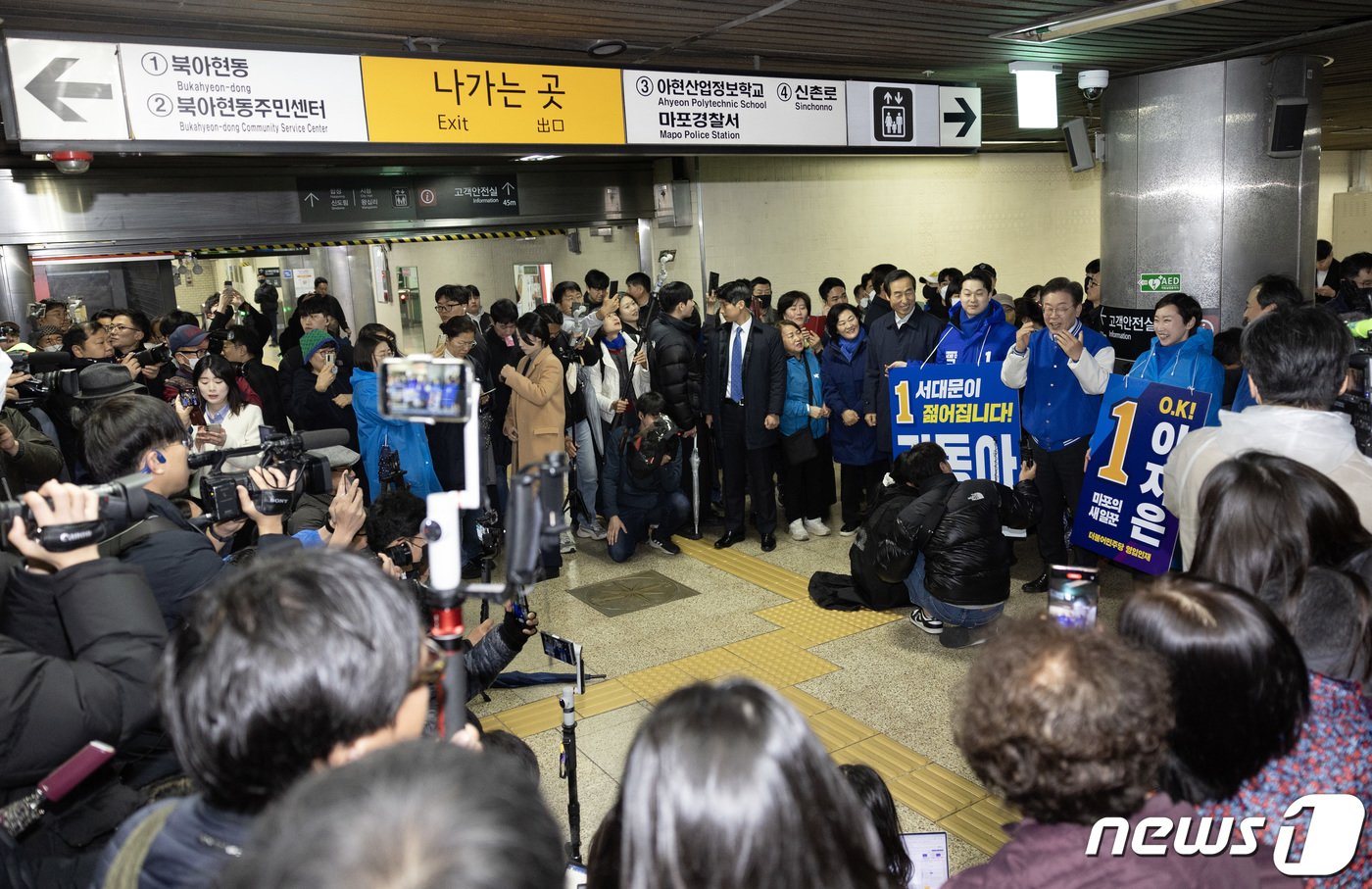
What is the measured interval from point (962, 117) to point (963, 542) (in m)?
3.37

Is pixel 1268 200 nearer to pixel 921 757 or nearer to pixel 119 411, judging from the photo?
pixel 921 757

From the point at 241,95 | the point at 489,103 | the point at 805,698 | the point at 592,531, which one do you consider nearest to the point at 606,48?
the point at 489,103

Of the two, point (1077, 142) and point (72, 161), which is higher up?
point (72, 161)

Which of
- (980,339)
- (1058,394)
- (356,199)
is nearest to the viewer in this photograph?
(1058,394)

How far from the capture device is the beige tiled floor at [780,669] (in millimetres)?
A: 3959

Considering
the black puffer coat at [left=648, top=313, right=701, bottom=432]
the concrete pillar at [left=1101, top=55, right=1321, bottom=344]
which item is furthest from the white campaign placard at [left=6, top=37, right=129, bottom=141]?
the concrete pillar at [left=1101, top=55, right=1321, bottom=344]

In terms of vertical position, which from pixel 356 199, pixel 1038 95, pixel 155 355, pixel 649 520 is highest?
pixel 1038 95

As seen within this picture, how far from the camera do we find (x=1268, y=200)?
7.08 m

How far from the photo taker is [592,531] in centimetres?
772

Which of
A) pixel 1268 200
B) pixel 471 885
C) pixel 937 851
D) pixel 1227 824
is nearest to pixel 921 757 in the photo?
pixel 937 851

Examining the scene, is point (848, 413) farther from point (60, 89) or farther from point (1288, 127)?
point (60, 89)

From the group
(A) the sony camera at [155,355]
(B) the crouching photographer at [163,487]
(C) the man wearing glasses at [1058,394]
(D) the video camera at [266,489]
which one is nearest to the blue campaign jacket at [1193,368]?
(C) the man wearing glasses at [1058,394]

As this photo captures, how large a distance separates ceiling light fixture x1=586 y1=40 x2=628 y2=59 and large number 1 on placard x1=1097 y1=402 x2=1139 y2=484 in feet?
11.5

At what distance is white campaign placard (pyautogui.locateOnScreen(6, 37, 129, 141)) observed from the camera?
13.8 ft
